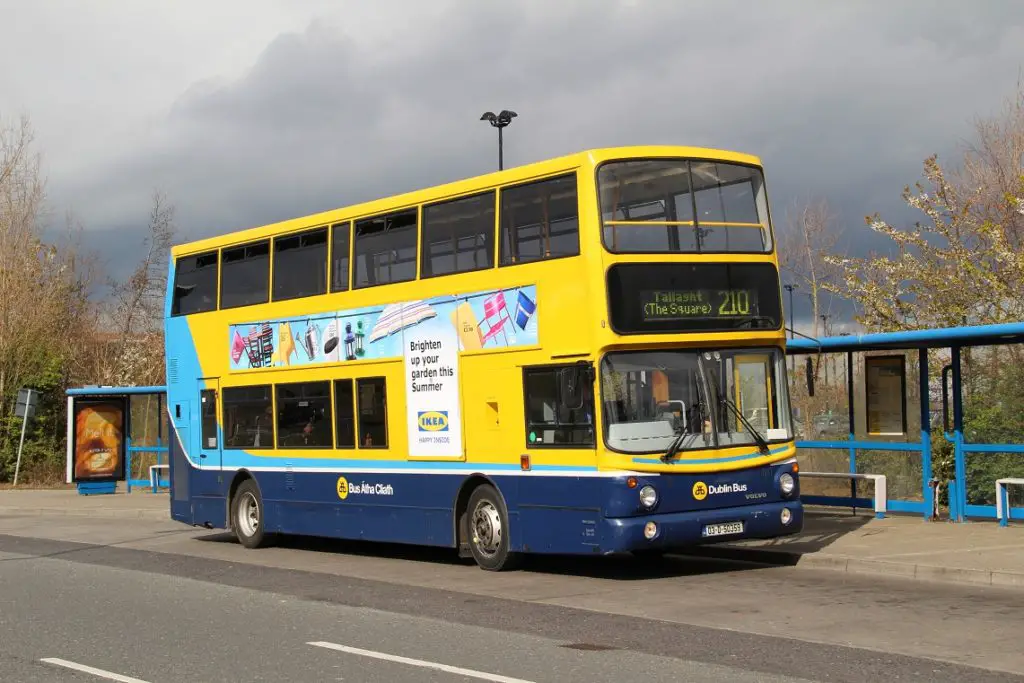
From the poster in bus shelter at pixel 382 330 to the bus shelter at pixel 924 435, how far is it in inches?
→ 136

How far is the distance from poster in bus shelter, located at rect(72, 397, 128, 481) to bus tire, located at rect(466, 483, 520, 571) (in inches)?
817

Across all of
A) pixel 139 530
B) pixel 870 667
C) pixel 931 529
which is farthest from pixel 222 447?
pixel 870 667

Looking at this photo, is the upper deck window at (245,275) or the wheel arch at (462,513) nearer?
the wheel arch at (462,513)

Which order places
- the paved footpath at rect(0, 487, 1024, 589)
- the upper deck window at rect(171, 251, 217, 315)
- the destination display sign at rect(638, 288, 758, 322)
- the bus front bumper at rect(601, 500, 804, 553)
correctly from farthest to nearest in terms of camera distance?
the upper deck window at rect(171, 251, 217, 315), the destination display sign at rect(638, 288, 758, 322), the bus front bumper at rect(601, 500, 804, 553), the paved footpath at rect(0, 487, 1024, 589)

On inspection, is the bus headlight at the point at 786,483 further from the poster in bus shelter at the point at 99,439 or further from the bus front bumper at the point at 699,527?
the poster in bus shelter at the point at 99,439

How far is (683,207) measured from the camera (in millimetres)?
13852

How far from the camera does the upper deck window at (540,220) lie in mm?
13656

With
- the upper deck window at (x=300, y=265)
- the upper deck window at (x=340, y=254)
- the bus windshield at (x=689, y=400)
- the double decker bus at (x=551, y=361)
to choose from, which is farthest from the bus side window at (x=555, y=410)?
the upper deck window at (x=300, y=265)

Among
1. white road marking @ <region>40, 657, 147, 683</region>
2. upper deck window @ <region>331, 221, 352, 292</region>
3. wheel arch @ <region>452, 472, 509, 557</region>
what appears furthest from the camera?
upper deck window @ <region>331, 221, 352, 292</region>

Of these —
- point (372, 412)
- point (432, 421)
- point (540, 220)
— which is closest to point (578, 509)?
→ point (432, 421)

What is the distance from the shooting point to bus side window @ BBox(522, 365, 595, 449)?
13508mm

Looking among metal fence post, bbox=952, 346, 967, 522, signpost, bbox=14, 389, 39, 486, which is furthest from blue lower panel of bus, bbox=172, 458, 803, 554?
Result: signpost, bbox=14, 389, 39, 486

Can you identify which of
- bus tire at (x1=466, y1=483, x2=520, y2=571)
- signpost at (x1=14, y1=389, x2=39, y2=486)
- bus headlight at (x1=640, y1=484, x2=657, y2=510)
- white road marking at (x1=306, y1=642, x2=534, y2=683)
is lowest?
white road marking at (x1=306, y1=642, x2=534, y2=683)

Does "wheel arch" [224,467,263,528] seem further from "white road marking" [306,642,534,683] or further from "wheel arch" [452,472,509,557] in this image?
"white road marking" [306,642,534,683]
